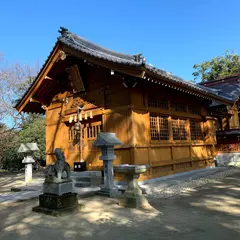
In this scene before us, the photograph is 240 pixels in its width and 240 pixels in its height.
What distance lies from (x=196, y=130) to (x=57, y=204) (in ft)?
29.8

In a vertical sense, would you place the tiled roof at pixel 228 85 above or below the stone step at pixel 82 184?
above

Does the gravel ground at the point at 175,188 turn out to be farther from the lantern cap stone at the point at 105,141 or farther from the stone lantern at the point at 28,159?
the stone lantern at the point at 28,159

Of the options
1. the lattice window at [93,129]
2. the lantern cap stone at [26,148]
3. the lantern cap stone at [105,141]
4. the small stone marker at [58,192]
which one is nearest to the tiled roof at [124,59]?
the lantern cap stone at [105,141]

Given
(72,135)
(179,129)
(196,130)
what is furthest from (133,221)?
(196,130)

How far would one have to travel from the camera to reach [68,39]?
980 cm

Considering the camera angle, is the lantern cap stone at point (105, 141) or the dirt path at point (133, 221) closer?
the dirt path at point (133, 221)

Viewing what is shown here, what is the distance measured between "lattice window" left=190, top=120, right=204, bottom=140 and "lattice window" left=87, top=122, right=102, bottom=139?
16.3 ft

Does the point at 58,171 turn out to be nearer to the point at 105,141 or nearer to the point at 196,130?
the point at 105,141

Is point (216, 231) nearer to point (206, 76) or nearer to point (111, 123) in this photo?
point (111, 123)

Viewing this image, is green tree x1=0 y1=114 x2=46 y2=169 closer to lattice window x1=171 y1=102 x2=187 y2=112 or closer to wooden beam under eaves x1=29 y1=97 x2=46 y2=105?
wooden beam under eaves x1=29 y1=97 x2=46 y2=105

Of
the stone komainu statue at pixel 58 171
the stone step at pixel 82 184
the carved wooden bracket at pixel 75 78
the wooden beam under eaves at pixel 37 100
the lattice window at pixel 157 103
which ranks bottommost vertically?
the stone step at pixel 82 184

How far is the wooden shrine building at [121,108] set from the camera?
330 inches

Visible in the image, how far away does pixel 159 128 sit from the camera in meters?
9.68

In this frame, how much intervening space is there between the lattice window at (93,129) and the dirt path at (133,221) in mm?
3797
